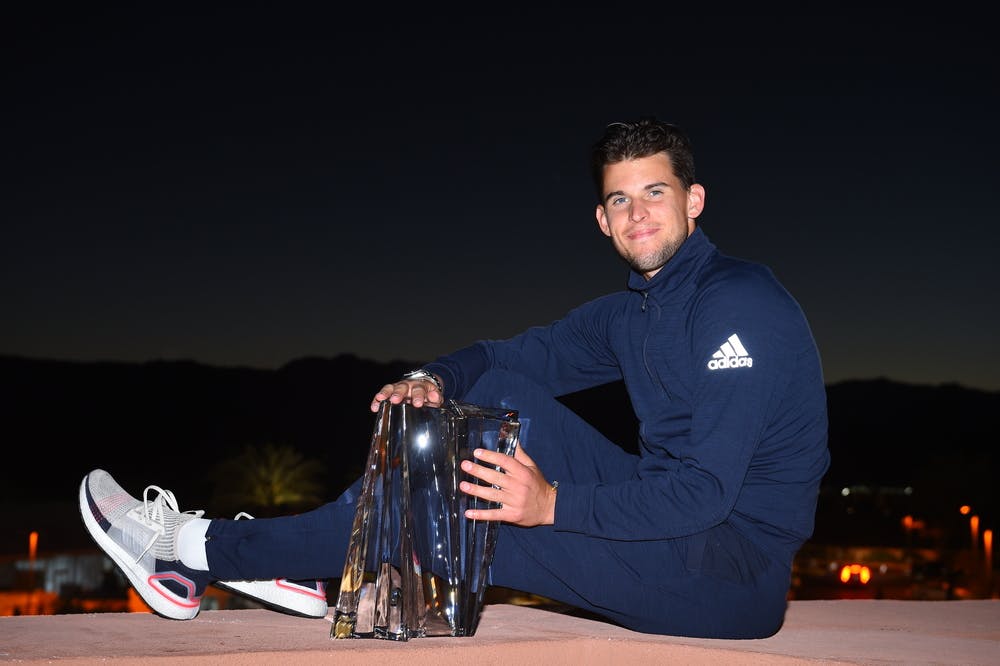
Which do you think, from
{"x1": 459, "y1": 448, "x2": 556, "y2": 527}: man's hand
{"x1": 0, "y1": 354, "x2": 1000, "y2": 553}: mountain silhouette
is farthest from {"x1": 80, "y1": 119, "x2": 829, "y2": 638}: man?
{"x1": 0, "y1": 354, "x2": 1000, "y2": 553}: mountain silhouette

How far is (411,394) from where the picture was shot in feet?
6.66

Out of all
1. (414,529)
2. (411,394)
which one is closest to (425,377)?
(411,394)

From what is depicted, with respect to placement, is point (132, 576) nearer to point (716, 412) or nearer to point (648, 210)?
point (716, 412)

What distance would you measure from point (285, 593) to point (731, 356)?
124cm

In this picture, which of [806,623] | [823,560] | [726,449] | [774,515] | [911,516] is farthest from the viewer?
[911,516]

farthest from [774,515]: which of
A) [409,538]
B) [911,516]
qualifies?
[911,516]

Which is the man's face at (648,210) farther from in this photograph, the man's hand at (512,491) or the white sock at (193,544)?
the white sock at (193,544)

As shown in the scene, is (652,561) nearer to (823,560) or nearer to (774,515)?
(774,515)

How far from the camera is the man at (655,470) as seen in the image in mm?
1797

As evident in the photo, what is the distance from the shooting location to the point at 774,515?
189 cm

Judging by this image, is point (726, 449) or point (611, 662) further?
point (611, 662)

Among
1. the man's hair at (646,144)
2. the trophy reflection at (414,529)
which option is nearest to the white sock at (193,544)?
the trophy reflection at (414,529)

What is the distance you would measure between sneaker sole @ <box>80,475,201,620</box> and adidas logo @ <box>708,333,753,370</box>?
1.36 m

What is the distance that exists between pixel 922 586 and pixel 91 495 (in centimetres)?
3591
